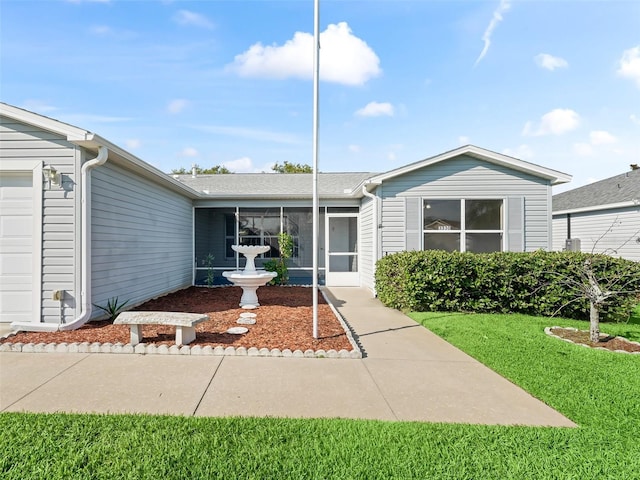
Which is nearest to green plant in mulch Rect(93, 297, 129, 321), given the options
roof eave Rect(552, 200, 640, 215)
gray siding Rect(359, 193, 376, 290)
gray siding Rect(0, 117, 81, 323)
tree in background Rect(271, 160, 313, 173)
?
gray siding Rect(0, 117, 81, 323)

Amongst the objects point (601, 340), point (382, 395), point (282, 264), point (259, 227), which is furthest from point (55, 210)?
point (601, 340)

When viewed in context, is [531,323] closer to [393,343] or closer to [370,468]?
[393,343]

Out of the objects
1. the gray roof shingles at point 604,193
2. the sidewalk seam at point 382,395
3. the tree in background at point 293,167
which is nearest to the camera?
the sidewalk seam at point 382,395

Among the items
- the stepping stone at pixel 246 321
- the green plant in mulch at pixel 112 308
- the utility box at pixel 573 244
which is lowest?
the stepping stone at pixel 246 321

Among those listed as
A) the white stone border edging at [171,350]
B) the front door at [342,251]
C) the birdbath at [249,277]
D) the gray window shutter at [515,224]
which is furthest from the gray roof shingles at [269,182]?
the white stone border edging at [171,350]

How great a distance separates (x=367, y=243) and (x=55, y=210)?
763 cm

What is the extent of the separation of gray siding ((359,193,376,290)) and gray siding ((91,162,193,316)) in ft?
19.6

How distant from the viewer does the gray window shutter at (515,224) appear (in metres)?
8.69

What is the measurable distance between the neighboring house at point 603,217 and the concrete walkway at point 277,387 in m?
8.91

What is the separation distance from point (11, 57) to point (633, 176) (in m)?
20.5

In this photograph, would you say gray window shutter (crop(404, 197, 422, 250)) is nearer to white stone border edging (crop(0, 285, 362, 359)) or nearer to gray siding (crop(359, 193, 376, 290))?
gray siding (crop(359, 193, 376, 290))

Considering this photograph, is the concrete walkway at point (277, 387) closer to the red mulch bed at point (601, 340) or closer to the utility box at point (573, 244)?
the red mulch bed at point (601, 340)

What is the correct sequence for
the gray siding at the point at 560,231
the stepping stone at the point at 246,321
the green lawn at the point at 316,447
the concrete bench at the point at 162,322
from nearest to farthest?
the green lawn at the point at 316,447, the concrete bench at the point at 162,322, the stepping stone at the point at 246,321, the gray siding at the point at 560,231

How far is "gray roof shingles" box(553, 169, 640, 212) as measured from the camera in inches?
454
